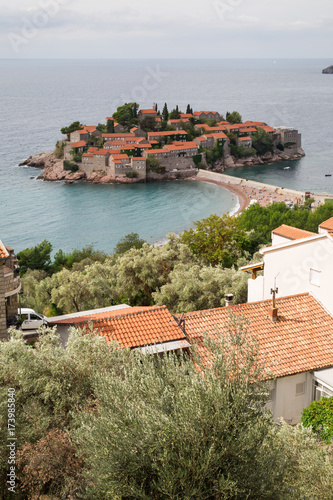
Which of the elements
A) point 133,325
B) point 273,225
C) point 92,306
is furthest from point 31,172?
point 133,325

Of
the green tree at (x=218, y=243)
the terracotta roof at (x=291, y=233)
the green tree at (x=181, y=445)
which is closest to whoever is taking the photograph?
the green tree at (x=181, y=445)

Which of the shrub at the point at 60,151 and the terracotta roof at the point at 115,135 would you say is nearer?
the shrub at the point at 60,151

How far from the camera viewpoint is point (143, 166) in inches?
2977

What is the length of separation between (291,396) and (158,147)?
76.8 metres

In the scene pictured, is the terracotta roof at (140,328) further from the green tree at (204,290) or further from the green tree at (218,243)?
the green tree at (218,243)

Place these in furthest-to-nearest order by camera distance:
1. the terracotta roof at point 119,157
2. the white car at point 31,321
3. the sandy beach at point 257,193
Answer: the terracotta roof at point 119,157, the sandy beach at point 257,193, the white car at point 31,321

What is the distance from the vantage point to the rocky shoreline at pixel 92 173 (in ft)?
251

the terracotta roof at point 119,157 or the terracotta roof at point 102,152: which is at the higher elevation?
the terracotta roof at point 102,152

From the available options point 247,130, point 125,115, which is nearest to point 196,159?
point 125,115

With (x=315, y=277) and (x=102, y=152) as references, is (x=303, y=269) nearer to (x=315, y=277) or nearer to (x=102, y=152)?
(x=315, y=277)

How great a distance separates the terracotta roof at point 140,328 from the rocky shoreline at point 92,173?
6694cm

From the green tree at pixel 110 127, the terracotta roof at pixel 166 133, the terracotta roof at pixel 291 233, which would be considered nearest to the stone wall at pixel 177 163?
the terracotta roof at pixel 166 133

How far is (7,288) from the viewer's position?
10.4 m

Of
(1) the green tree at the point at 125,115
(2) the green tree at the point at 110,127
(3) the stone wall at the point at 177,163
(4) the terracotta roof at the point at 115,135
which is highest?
(1) the green tree at the point at 125,115
